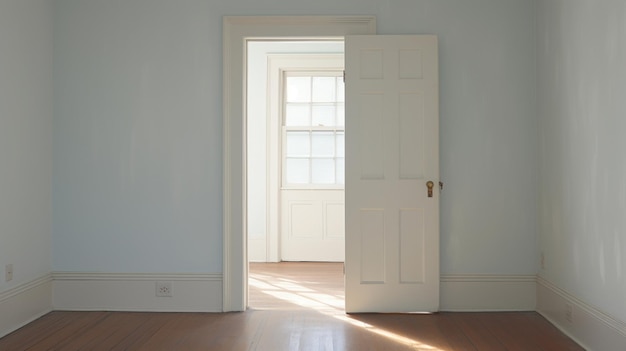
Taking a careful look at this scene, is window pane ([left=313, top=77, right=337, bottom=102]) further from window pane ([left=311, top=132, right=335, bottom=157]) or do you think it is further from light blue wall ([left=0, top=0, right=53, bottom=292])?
light blue wall ([left=0, top=0, right=53, bottom=292])

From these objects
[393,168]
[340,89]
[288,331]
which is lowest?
[288,331]

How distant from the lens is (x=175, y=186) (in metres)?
4.84

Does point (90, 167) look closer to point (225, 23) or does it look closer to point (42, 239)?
point (42, 239)

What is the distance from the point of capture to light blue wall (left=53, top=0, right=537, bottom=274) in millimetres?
4789

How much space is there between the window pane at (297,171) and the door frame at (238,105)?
2.80 metres

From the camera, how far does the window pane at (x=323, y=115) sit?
25.0 ft

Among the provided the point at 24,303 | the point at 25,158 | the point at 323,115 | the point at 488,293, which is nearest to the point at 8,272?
the point at 24,303

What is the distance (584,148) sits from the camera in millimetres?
3842

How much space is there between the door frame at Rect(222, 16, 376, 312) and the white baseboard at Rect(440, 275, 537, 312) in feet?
5.26

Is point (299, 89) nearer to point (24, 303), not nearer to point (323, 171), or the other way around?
point (323, 171)

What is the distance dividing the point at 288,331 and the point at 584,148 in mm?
2251

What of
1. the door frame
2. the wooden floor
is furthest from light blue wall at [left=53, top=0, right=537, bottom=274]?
the wooden floor

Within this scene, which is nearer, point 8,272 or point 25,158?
point 8,272

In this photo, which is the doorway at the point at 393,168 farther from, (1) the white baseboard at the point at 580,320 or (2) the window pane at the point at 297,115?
(2) the window pane at the point at 297,115
